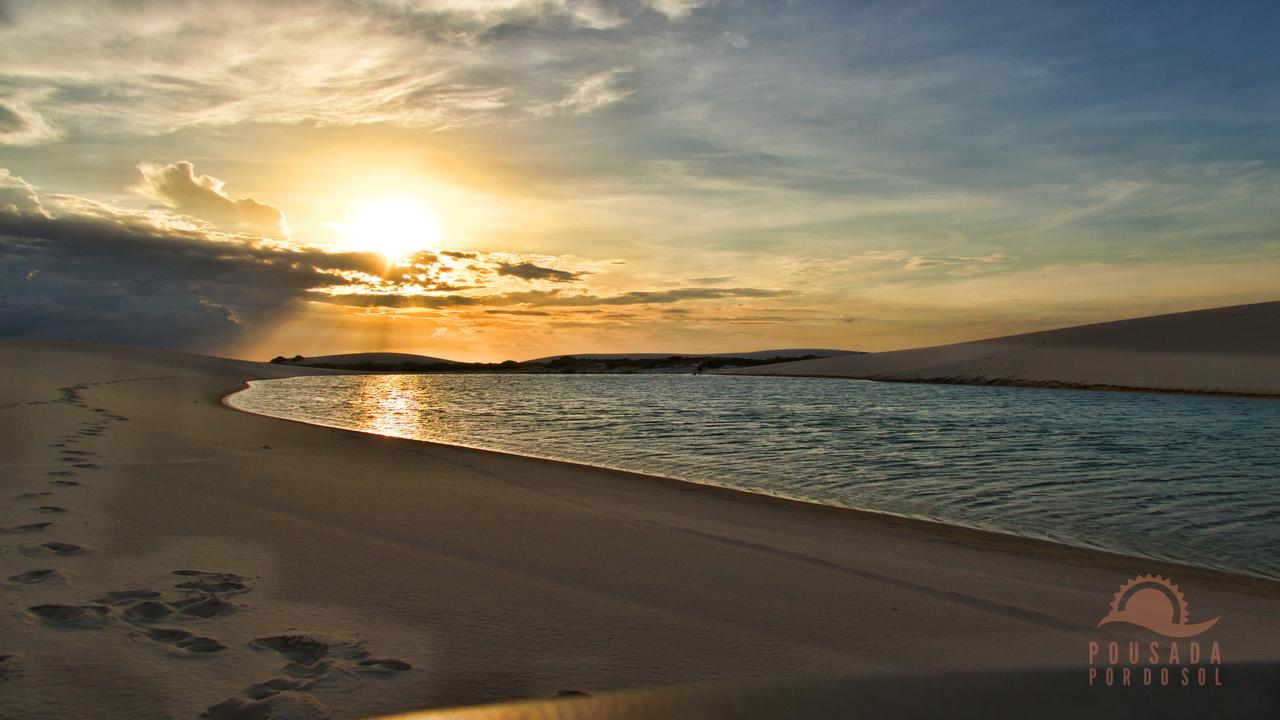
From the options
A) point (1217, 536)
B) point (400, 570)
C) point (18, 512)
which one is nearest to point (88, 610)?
point (400, 570)

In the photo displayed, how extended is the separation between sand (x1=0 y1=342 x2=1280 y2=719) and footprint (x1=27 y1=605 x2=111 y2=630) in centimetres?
2

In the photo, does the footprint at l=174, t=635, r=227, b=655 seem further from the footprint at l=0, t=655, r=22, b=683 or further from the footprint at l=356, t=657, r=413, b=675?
the footprint at l=356, t=657, r=413, b=675

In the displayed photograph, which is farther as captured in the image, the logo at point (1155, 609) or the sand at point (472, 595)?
the logo at point (1155, 609)

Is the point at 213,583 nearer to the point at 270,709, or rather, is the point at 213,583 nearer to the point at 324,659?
the point at 324,659

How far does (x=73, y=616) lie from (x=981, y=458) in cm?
1480

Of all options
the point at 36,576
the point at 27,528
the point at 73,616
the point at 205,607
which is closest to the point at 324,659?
the point at 205,607

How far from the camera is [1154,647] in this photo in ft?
14.2

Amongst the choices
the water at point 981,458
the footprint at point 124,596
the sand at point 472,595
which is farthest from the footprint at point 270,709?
the water at point 981,458

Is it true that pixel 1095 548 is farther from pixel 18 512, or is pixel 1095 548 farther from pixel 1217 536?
pixel 18 512

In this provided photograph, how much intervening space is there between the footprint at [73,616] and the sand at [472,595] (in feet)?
0.07

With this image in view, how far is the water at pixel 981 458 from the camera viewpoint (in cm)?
898

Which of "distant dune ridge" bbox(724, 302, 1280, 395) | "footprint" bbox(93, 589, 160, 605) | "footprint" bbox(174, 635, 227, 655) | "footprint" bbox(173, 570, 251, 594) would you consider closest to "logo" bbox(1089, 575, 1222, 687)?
"footprint" bbox(174, 635, 227, 655)

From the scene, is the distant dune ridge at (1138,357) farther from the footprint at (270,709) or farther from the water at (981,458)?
the footprint at (270,709)

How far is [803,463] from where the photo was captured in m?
14.0
